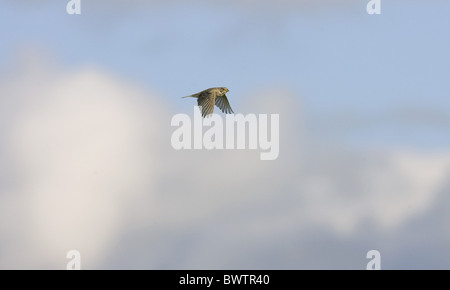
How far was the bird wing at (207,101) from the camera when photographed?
265 feet

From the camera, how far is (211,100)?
82.1m

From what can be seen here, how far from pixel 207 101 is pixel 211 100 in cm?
54

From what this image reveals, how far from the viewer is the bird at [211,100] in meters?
80.8

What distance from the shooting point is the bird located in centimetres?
8081

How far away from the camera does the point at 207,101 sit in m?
81.6

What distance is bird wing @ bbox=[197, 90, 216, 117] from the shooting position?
8062 cm
